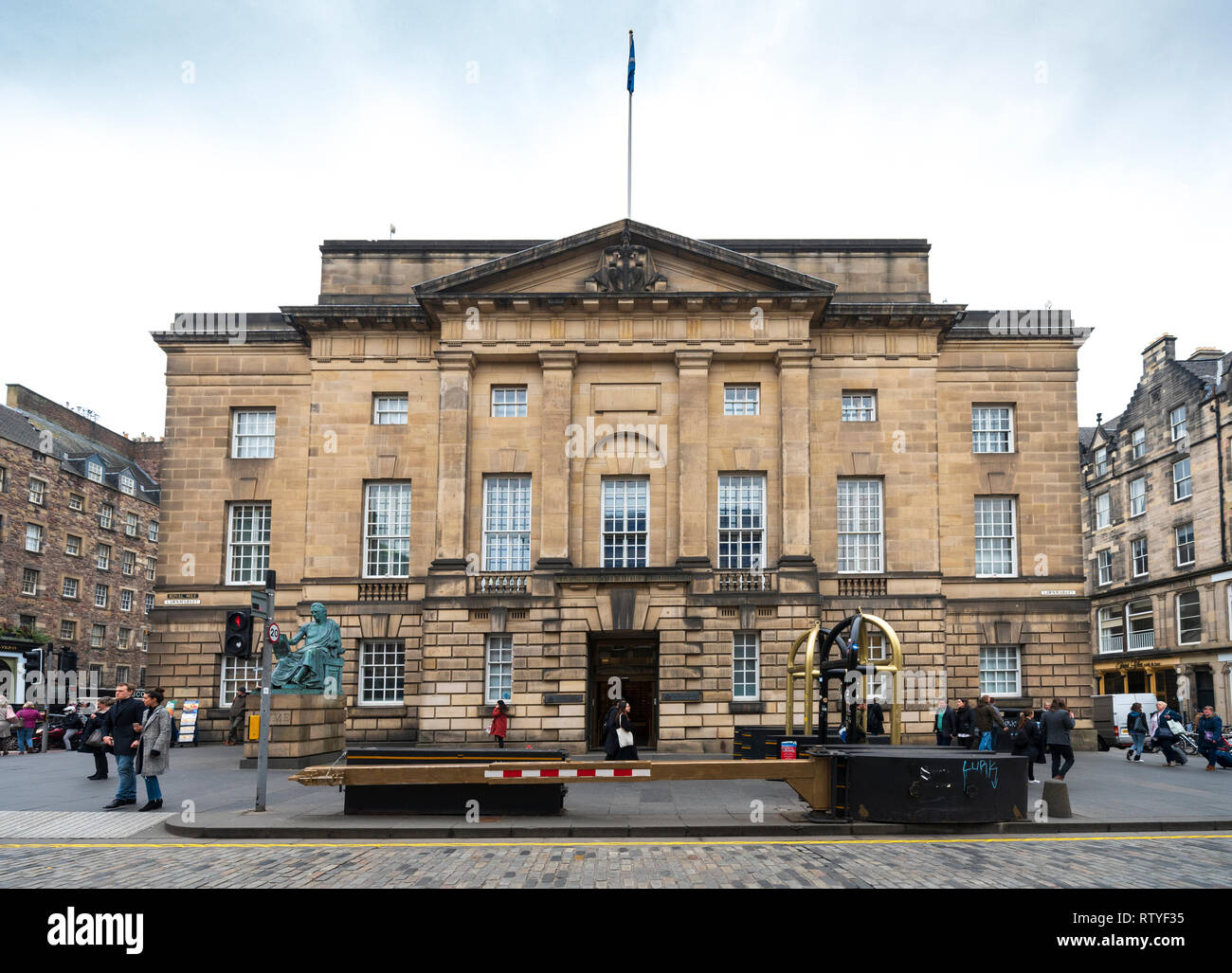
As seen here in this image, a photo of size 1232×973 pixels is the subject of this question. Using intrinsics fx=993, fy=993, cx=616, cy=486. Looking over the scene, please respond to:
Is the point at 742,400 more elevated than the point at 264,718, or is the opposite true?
the point at 742,400

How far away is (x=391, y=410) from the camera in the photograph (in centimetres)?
3275

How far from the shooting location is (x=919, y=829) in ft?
45.6

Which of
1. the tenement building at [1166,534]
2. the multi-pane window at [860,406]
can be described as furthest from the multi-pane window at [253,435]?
the tenement building at [1166,534]

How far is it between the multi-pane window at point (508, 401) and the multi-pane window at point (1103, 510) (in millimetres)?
40859

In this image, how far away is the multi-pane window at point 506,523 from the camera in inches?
1222

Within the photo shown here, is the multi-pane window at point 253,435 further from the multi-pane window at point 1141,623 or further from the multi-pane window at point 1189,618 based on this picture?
the multi-pane window at point 1141,623

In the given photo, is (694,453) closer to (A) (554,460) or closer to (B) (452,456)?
(A) (554,460)

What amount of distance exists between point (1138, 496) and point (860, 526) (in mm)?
30967

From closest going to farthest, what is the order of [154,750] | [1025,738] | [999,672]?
[154,750] < [1025,738] < [999,672]

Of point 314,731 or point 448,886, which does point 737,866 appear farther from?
point 314,731

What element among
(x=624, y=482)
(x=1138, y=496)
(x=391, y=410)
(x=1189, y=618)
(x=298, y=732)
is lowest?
(x=298, y=732)

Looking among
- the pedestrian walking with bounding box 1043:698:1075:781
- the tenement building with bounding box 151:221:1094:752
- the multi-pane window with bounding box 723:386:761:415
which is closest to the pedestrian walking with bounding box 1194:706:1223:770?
the pedestrian walking with bounding box 1043:698:1075:781

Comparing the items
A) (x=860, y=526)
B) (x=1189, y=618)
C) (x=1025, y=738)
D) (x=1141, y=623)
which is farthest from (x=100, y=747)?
(x=1141, y=623)

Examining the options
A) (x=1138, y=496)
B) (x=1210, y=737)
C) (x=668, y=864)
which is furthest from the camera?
(x=1138, y=496)
